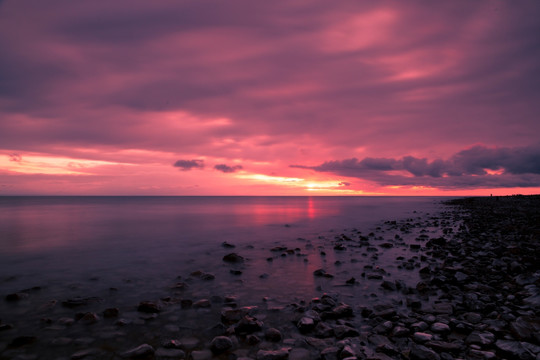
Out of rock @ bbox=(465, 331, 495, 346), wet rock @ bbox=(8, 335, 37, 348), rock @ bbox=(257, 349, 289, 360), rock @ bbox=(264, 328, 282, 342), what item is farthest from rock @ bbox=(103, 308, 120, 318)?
rock @ bbox=(465, 331, 495, 346)

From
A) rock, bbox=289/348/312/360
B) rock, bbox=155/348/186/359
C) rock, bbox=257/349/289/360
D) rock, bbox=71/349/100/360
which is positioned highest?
rock, bbox=257/349/289/360

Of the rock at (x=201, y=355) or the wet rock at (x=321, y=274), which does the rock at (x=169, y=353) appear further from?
the wet rock at (x=321, y=274)

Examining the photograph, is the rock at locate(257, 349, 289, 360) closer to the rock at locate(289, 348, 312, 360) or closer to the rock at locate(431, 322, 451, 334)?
the rock at locate(289, 348, 312, 360)

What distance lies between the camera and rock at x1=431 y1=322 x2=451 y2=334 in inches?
251

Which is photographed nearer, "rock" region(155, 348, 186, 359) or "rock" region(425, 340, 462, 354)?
"rock" region(425, 340, 462, 354)

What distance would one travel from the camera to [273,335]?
6.45 metres

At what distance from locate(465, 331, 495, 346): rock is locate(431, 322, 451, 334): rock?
17.4 inches

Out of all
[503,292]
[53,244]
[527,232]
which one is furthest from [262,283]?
[527,232]

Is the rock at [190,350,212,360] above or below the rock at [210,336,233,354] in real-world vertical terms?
below

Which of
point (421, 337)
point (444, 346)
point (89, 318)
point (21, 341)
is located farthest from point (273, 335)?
point (21, 341)

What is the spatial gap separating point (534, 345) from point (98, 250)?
21399 mm

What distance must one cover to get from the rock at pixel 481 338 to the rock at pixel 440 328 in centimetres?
44

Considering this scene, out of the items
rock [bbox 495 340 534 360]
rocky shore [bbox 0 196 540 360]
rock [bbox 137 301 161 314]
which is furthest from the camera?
rock [bbox 137 301 161 314]

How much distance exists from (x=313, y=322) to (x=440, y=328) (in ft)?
9.08
